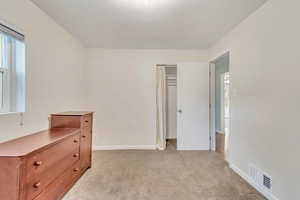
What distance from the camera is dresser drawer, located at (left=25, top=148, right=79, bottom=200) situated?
4.94 ft

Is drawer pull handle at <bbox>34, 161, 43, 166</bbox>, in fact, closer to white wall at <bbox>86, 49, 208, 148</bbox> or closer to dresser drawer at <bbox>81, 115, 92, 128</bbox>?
dresser drawer at <bbox>81, 115, 92, 128</bbox>

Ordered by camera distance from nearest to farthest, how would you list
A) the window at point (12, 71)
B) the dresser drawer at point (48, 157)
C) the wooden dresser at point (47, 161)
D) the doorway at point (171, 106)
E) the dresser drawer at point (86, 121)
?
the wooden dresser at point (47, 161) < the dresser drawer at point (48, 157) < the window at point (12, 71) < the dresser drawer at point (86, 121) < the doorway at point (171, 106)

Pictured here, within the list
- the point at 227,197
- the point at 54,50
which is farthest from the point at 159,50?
the point at 227,197

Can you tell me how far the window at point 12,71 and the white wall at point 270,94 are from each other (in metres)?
2.91

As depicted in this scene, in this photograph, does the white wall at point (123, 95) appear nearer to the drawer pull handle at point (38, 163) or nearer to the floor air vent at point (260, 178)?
the floor air vent at point (260, 178)

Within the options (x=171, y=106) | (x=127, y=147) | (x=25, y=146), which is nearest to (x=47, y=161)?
(x=25, y=146)

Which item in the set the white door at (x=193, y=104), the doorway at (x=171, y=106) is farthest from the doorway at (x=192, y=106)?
the doorway at (x=171, y=106)

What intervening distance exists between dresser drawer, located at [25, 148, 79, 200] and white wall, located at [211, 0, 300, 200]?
7.84 ft

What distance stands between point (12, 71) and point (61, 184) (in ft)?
4.59

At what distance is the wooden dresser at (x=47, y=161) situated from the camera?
4.45ft

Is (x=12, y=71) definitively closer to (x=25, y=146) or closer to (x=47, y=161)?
(x=25, y=146)

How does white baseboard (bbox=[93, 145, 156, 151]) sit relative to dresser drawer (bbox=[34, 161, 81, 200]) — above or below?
below

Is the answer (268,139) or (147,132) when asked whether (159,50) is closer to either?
(147,132)

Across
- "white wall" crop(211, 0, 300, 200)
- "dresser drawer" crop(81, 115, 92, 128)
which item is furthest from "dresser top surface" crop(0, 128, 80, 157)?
"white wall" crop(211, 0, 300, 200)
